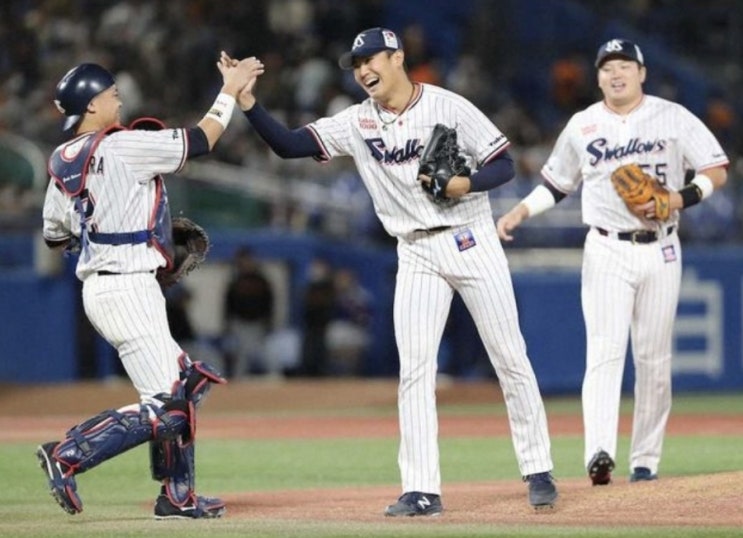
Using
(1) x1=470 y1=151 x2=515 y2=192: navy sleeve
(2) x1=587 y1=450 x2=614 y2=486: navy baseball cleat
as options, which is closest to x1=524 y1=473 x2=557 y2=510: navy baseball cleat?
(2) x1=587 y1=450 x2=614 y2=486: navy baseball cleat

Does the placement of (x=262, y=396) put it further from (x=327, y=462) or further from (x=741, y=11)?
(x=741, y=11)

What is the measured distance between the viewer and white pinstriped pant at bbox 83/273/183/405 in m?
7.70

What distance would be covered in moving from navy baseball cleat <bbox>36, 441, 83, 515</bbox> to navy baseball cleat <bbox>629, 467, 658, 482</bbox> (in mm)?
3341

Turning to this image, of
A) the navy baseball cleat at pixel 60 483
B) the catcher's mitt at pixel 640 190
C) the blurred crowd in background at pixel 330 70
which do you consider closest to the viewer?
the navy baseball cleat at pixel 60 483

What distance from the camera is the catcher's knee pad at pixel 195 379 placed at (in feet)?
25.8

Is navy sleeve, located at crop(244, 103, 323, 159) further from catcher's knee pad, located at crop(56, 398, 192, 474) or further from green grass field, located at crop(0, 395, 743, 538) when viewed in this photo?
green grass field, located at crop(0, 395, 743, 538)

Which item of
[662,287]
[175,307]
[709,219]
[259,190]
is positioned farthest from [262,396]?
[662,287]

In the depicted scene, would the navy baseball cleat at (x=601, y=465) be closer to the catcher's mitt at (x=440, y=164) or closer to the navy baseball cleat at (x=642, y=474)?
the navy baseball cleat at (x=642, y=474)

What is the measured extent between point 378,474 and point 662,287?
2541 millimetres

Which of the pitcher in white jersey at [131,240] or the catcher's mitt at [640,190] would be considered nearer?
the pitcher in white jersey at [131,240]

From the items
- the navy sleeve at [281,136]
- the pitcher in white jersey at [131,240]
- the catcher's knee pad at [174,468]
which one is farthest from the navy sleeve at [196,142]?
the catcher's knee pad at [174,468]

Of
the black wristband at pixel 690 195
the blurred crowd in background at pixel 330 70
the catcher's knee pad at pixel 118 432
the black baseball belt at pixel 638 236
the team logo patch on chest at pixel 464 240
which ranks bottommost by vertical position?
the catcher's knee pad at pixel 118 432

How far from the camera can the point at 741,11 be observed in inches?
900

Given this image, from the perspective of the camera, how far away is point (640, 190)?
9.03 metres
